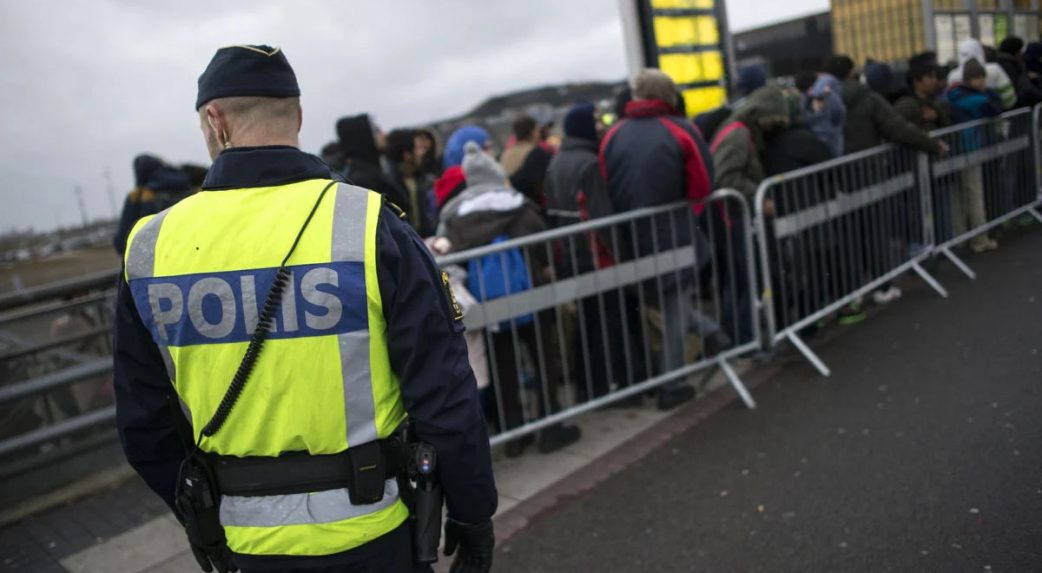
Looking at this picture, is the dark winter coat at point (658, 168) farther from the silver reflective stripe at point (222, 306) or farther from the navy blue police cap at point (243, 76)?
the silver reflective stripe at point (222, 306)

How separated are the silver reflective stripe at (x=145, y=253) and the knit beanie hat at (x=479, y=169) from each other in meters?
2.89

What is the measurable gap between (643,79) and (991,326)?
3.07m

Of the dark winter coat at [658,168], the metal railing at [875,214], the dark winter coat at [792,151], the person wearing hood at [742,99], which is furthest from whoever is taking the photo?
the person wearing hood at [742,99]

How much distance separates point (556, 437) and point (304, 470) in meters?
3.12

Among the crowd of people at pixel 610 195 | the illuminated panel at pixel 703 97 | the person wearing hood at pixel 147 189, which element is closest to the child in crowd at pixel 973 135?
the crowd of people at pixel 610 195

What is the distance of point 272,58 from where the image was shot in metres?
1.92

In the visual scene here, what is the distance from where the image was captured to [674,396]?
5.29 metres

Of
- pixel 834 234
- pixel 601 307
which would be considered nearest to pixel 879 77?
pixel 834 234

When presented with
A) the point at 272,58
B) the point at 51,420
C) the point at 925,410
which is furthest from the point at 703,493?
the point at 51,420

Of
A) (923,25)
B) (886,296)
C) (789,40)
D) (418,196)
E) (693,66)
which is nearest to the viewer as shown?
(418,196)

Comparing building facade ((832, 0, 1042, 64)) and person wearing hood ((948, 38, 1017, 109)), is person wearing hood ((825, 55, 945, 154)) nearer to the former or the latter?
person wearing hood ((948, 38, 1017, 109))

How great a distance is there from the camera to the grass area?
229 inches

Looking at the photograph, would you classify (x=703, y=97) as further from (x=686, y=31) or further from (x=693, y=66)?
(x=686, y=31)

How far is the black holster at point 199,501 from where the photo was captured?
77.8 inches
